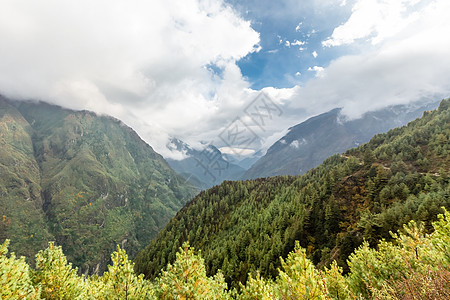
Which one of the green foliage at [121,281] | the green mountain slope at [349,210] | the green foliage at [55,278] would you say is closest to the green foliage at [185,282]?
the green foliage at [121,281]

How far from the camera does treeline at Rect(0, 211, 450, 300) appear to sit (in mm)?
11531

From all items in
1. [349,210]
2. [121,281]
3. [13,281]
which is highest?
[13,281]

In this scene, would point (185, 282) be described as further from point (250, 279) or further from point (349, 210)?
point (349, 210)

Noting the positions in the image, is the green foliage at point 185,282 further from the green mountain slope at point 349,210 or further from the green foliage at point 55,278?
the green mountain slope at point 349,210

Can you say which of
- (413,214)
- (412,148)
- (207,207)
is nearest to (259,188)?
(207,207)

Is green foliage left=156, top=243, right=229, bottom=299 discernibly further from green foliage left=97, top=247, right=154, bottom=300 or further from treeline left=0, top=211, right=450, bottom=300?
green foliage left=97, top=247, right=154, bottom=300

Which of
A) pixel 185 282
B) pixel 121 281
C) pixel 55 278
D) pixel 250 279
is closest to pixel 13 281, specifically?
pixel 55 278

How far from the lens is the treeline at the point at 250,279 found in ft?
37.8

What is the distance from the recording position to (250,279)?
19.0m

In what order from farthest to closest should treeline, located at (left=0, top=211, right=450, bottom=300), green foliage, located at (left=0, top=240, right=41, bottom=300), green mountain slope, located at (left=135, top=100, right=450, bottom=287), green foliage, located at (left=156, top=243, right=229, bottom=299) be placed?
1. green mountain slope, located at (left=135, top=100, right=450, bottom=287)
2. green foliage, located at (left=0, top=240, right=41, bottom=300)
3. green foliage, located at (left=156, top=243, right=229, bottom=299)
4. treeline, located at (left=0, top=211, right=450, bottom=300)

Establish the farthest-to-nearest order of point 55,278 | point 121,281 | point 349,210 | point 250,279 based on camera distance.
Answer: point 349,210 < point 55,278 < point 250,279 < point 121,281

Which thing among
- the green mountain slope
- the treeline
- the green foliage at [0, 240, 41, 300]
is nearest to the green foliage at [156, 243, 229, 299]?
the treeline

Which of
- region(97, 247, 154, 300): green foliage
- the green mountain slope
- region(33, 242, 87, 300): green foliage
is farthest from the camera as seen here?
the green mountain slope

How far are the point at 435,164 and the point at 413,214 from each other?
4738cm
